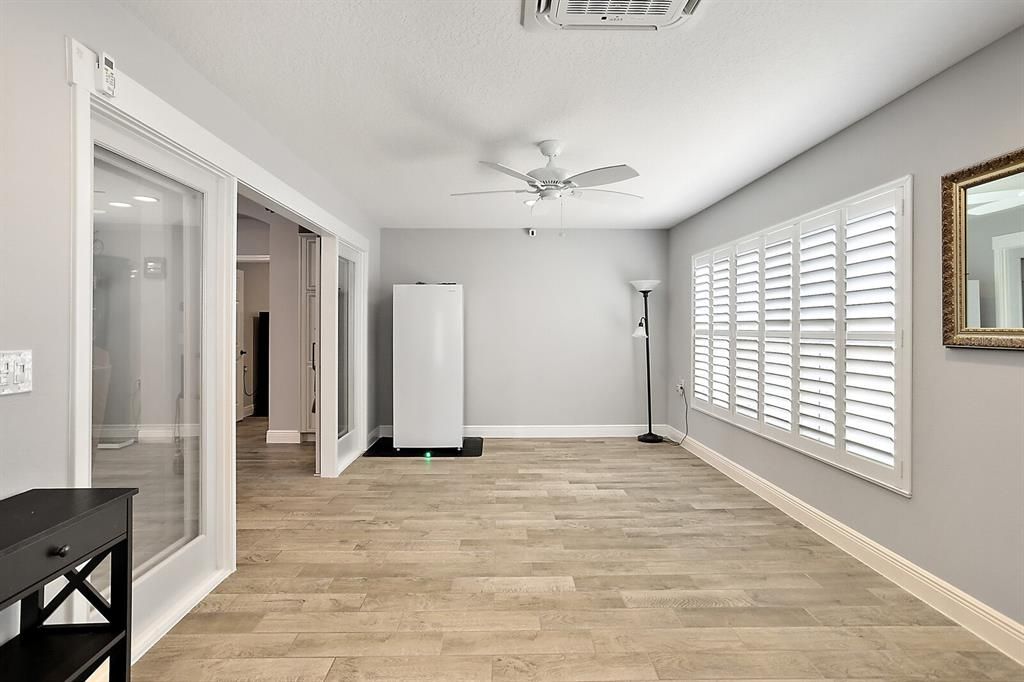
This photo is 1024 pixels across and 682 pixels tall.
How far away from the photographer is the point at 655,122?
10.1 ft

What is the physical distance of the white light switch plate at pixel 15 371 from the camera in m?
1.50

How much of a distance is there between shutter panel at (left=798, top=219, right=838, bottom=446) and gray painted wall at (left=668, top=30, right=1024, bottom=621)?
0.76 feet

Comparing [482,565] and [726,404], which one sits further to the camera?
[726,404]

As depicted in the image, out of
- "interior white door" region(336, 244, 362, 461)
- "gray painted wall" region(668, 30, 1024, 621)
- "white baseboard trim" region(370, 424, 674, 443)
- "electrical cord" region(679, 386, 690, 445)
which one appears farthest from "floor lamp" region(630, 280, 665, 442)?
"interior white door" region(336, 244, 362, 461)

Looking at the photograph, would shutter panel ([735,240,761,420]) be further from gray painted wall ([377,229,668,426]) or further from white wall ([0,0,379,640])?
white wall ([0,0,379,640])

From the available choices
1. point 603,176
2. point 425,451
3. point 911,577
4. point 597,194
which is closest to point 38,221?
point 603,176

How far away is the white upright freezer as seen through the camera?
220 inches

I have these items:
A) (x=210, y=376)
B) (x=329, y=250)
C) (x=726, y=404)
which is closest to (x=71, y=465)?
(x=210, y=376)

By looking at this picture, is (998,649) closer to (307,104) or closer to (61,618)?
(61,618)

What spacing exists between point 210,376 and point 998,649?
3.63 metres

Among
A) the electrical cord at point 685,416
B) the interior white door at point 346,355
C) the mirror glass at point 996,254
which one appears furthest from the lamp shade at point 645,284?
the mirror glass at point 996,254

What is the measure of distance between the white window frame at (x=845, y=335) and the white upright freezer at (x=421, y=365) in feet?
9.36

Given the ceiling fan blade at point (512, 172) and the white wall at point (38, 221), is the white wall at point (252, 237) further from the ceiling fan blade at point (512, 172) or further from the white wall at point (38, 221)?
the white wall at point (38, 221)

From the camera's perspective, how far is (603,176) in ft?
10.8
